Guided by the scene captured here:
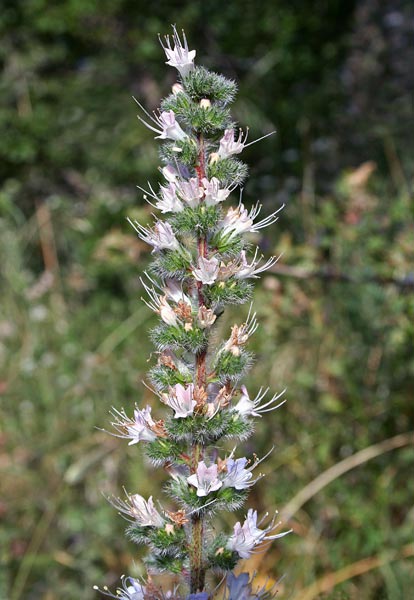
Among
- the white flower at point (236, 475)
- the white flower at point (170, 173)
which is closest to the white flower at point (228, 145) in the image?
the white flower at point (170, 173)

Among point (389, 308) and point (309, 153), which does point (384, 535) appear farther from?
point (309, 153)

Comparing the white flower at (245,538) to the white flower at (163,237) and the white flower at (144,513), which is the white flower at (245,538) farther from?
the white flower at (163,237)

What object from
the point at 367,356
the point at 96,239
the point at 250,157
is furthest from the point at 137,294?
the point at 367,356

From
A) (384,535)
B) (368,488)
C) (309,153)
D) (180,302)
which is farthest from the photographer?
(309,153)

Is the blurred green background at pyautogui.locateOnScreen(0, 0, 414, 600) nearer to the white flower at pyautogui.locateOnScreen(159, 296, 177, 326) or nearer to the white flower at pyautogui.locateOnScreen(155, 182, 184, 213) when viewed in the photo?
the white flower at pyautogui.locateOnScreen(159, 296, 177, 326)

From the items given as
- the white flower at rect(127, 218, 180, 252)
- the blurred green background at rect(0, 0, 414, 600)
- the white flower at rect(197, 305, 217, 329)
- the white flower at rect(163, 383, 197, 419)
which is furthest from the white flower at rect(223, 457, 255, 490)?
the blurred green background at rect(0, 0, 414, 600)

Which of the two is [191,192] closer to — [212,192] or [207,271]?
[212,192]

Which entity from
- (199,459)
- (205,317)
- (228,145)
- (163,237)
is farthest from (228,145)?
(199,459)
